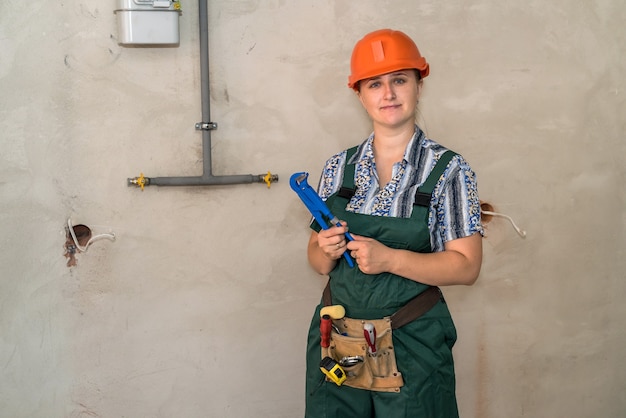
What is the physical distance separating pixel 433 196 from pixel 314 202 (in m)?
0.27

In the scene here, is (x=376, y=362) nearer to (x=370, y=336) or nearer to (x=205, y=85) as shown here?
(x=370, y=336)

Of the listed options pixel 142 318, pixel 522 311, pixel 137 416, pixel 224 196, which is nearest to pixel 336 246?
pixel 224 196

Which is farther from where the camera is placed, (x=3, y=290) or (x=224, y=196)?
(x=224, y=196)

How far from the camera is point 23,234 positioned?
2.29 meters

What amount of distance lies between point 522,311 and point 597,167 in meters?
0.58

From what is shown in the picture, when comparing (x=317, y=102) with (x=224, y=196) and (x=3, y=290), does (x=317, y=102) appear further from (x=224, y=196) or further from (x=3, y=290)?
(x=3, y=290)

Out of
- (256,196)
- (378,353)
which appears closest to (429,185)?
(378,353)

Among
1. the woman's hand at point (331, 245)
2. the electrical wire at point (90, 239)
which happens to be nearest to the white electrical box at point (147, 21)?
the electrical wire at point (90, 239)

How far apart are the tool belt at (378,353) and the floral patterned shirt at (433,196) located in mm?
163

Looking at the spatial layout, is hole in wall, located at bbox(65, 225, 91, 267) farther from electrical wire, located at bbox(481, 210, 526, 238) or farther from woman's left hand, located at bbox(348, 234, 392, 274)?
electrical wire, located at bbox(481, 210, 526, 238)

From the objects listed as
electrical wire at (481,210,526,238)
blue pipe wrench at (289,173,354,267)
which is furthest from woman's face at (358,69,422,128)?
electrical wire at (481,210,526,238)

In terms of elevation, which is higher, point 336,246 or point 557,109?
point 557,109

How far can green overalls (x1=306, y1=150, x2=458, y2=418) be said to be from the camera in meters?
1.78

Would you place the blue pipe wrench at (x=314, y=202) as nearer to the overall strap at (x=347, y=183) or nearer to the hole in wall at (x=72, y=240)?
the overall strap at (x=347, y=183)
